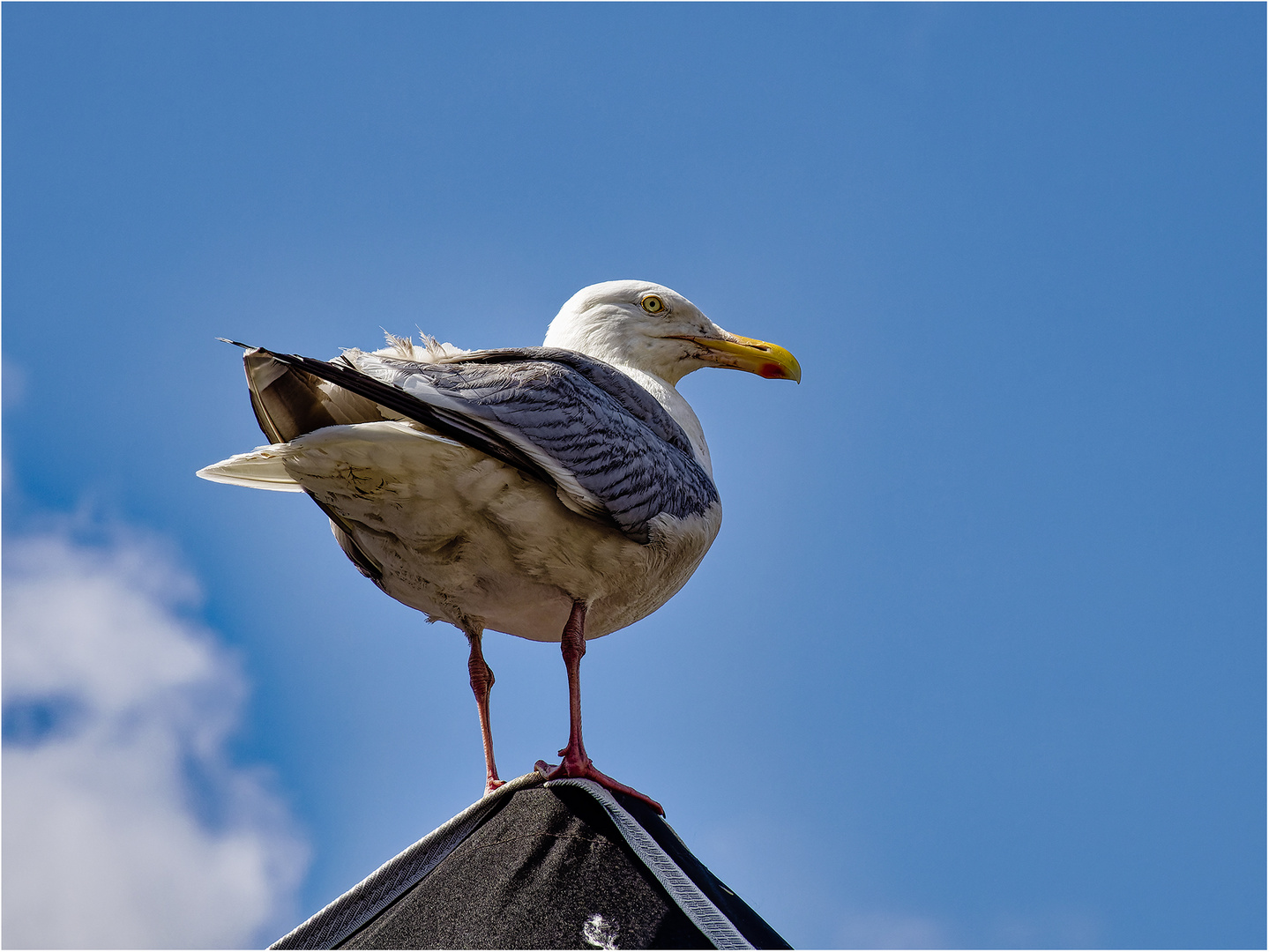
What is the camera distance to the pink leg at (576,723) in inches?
174

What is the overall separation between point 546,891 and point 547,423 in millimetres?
1711

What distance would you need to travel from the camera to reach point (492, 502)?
4.41 meters

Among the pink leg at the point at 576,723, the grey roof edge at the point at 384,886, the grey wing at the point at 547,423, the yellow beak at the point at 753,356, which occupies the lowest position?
the grey roof edge at the point at 384,886

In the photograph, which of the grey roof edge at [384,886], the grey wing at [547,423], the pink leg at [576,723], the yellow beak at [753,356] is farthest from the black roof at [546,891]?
the yellow beak at [753,356]

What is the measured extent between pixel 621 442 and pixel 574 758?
1.26 m

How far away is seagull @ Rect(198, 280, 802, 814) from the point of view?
4.18 meters

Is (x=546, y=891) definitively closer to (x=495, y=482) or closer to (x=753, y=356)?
(x=495, y=482)

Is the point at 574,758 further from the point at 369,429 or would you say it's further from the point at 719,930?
the point at 369,429

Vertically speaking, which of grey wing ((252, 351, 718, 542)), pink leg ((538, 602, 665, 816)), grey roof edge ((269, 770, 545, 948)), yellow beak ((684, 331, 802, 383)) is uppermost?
yellow beak ((684, 331, 802, 383))

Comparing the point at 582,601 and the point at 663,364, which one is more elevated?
the point at 663,364

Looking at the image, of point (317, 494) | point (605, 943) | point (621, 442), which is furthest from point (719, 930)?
point (317, 494)

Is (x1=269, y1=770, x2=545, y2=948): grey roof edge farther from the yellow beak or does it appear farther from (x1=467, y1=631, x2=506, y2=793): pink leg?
the yellow beak

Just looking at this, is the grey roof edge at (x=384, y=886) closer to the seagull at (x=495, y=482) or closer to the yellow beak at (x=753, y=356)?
the seagull at (x=495, y=482)

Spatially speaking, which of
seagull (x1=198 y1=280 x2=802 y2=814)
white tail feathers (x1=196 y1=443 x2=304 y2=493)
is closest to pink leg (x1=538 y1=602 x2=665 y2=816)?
seagull (x1=198 y1=280 x2=802 y2=814)
